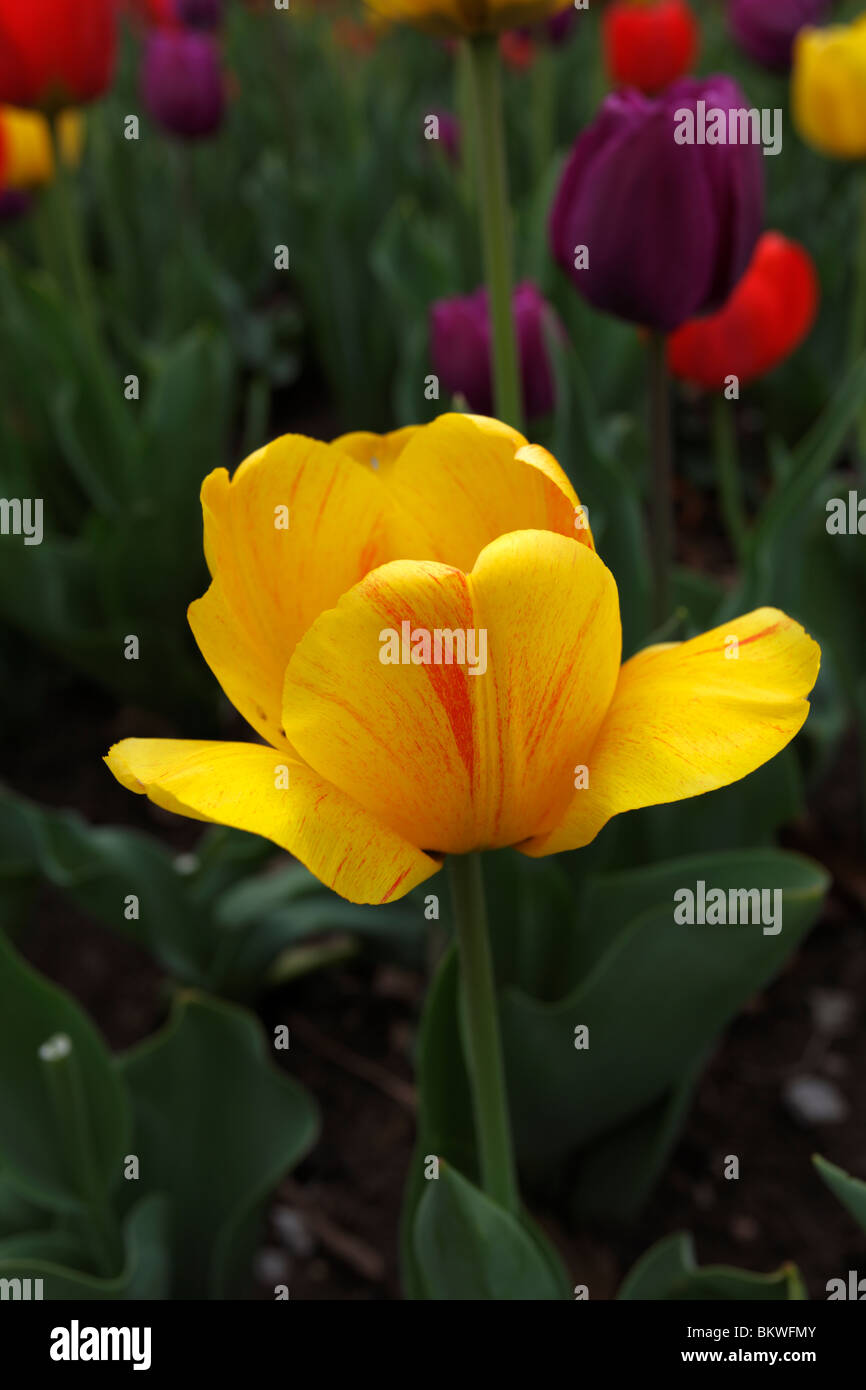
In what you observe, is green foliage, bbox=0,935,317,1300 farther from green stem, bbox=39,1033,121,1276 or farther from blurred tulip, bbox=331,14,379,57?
blurred tulip, bbox=331,14,379,57

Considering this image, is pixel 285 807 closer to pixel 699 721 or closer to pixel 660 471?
pixel 699 721

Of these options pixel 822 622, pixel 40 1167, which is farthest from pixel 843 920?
pixel 40 1167

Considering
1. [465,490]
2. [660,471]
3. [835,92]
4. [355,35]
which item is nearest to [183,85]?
[835,92]

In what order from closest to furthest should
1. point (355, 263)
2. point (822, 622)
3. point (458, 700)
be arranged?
point (458, 700) → point (822, 622) → point (355, 263)

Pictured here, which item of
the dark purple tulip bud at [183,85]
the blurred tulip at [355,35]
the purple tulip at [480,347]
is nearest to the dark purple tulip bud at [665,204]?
the purple tulip at [480,347]

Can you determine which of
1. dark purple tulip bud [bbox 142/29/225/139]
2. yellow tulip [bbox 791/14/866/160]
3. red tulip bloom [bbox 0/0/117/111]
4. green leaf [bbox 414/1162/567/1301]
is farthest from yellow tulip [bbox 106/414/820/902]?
dark purple tulip bud [bbox 142/29/225/139]

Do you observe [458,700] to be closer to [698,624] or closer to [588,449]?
[588,449]

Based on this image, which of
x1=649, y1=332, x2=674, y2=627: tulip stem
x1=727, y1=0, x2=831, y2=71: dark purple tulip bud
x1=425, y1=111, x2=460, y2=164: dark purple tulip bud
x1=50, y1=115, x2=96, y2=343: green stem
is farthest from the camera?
x1=425, y1=111, x2=460, y2=164: dark purple tulip bud
